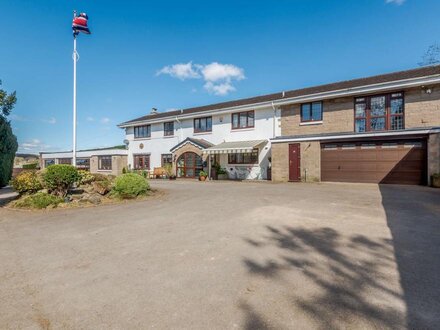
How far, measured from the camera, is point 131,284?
4.09m

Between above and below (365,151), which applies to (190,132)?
above

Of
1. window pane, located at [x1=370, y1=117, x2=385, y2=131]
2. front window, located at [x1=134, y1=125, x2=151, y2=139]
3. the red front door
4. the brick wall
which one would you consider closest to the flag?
the brick wall

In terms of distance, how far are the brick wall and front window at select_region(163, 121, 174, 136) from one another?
1391 centimetres

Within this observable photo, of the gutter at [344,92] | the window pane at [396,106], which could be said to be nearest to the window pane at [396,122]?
the window pane at [396,106]

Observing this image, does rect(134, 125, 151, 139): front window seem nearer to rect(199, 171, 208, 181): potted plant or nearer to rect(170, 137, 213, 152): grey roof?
rect(170, 137, 213, 152): grey roof

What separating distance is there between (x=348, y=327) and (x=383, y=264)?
86.9 inches

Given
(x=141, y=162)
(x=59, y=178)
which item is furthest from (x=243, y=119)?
(x=59, y=178)

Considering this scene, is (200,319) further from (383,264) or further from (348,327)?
(383,264)

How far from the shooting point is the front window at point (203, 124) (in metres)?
27.9

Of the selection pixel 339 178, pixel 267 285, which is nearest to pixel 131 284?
pixel 267 285

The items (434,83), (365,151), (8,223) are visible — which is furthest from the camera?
(365,151)

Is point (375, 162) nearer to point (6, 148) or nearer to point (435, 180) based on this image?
point (435, 180)

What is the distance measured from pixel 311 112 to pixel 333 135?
3375mm

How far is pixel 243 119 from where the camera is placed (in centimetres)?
2544
